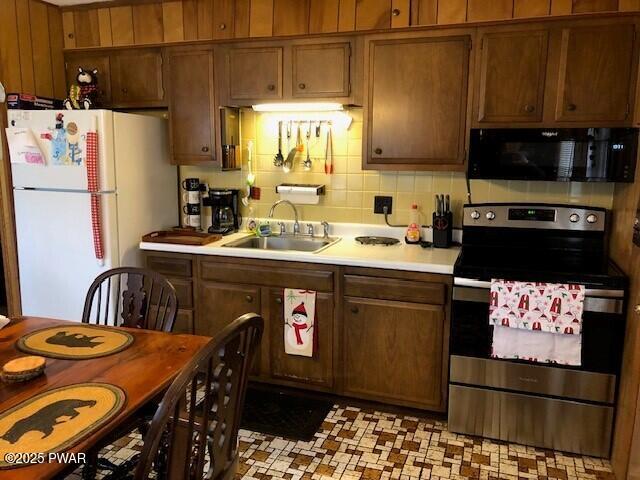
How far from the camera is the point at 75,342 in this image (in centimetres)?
176

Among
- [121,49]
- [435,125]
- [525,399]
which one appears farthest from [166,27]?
[525,399]

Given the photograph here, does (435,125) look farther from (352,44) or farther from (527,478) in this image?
(527,478)

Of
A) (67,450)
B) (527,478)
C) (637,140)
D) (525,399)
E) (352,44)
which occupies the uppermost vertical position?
(352,44)

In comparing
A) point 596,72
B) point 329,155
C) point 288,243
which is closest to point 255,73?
point 329,155

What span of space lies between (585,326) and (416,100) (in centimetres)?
138

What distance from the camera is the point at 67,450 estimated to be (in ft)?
3.72

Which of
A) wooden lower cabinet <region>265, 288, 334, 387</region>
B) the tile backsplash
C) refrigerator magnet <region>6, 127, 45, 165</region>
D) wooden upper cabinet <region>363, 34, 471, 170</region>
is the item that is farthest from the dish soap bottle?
refrigerator magnet <region>6, 127, 45, 165</region>

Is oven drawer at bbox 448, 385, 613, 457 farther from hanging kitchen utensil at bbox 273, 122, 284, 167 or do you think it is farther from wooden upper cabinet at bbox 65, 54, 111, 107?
wooden upper cabinet at bbox 65, 54, 111, 107

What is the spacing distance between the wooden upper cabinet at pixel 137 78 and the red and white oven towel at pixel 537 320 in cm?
235

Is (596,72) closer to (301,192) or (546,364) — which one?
(546,364)

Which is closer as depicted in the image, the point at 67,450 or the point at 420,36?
the point at 67,450

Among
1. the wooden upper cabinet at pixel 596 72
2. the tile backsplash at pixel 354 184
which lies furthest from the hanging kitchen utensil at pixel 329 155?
the wooden upper cabinet at pixel 596 72

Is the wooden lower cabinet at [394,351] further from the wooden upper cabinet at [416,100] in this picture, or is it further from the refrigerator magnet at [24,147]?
the refrigerator magnet at [24,147]

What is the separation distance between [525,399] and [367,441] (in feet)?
2.55
